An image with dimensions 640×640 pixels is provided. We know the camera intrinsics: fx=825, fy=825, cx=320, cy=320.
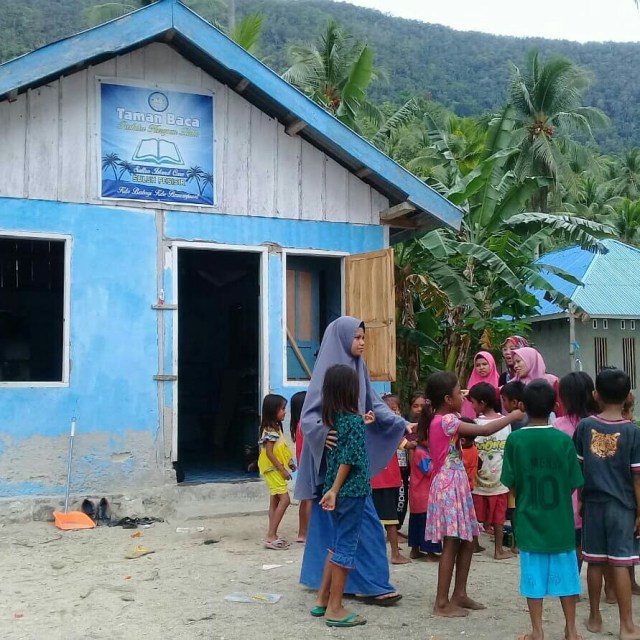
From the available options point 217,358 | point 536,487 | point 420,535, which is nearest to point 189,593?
Answer: point 420,535

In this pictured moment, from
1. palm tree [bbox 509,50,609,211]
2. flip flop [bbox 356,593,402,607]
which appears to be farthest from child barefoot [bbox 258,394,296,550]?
palm tree [bbox 509,50,609,211]

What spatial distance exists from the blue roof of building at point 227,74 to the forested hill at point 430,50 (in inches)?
2160

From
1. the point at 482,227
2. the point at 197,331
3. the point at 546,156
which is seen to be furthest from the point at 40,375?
the point at 546,156

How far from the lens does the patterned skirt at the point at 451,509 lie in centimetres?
464

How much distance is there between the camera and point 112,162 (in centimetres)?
791

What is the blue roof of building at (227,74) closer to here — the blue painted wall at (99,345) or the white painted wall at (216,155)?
the white painted wall at (216,155)

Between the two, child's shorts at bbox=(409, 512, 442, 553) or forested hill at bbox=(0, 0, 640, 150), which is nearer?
child's shorts at bbox=(409, 512, 442, 553)

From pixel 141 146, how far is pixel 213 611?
484 centimetres

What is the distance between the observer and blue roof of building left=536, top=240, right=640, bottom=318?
750 inches

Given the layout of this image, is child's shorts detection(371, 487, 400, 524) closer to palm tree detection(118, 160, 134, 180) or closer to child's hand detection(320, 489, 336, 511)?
child's hand detection(320, 489, 336, 511)

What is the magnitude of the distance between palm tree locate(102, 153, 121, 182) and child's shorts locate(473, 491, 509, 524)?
4479 millimetres

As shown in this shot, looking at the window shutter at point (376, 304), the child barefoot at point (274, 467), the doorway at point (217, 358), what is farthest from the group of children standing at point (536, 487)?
the doorway at point (217, 358)

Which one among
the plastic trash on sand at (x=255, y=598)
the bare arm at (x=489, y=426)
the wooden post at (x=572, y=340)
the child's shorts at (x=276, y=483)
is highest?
the wooden post at (x=572, y=340)

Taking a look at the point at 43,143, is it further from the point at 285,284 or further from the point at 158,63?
the point at 285,284
